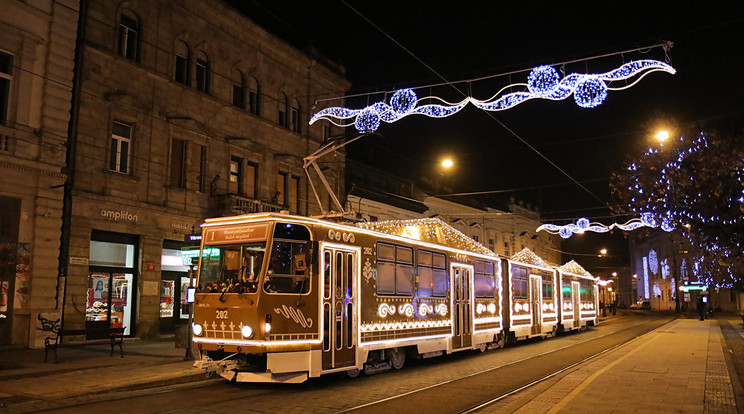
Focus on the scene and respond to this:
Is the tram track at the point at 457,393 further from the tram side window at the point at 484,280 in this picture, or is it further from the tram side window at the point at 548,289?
the tram side window at the point at 548,289

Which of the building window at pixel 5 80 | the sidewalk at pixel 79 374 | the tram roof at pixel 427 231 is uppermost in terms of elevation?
the building window at pixel 5 80

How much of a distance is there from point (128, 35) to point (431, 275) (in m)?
13.7

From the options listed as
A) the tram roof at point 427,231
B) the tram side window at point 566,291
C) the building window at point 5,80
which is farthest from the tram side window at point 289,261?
the tram side window at point 566,291

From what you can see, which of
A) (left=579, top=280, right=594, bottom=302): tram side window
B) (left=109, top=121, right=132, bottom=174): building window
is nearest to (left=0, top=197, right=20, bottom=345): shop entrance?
(left=109, top=121, right=132, bottom=174): building window

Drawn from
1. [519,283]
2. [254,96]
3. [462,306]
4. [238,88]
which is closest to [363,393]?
[462,306]

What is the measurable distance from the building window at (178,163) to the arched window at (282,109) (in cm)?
611

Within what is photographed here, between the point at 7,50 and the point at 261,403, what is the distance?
1343 cm

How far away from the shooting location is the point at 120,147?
2031cm

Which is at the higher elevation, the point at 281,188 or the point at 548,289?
the point at 281,188

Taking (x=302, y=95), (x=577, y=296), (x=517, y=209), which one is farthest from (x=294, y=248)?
(x=517, y=209)

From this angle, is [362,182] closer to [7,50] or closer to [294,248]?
[7,50]

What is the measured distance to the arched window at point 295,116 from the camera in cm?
2872

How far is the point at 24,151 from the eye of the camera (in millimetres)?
16906

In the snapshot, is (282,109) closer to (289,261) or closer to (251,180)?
(251,180)
